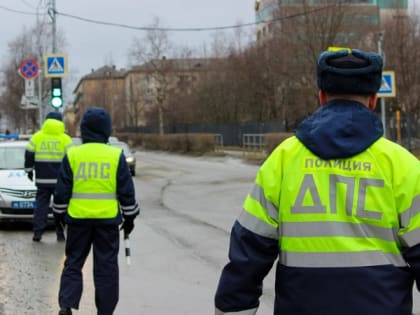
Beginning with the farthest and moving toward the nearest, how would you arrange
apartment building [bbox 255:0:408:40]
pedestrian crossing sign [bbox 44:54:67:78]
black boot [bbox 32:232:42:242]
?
1. apartment building [bbox 255:0:408:40]
2. pedestrian crossing sign [bbox 44:54:67:78]
3. black boot [bbox 32:232:42:242]

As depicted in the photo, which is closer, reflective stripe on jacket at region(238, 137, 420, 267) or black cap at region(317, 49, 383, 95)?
reflective stripe on jacket at region(238, 137, 420, 267)

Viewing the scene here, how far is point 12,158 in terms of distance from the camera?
12.7m

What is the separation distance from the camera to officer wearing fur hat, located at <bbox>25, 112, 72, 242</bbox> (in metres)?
9.48

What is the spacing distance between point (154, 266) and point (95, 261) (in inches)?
106

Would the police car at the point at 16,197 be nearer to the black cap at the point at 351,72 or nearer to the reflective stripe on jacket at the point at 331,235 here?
the reflective stripe on jacket at the point at 331,235

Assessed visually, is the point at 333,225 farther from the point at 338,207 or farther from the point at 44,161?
the point at 44,161

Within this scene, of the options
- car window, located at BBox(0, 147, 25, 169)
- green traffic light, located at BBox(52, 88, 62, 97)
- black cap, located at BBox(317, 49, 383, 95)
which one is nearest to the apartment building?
green traffic light, located at BBox(52, 88, 62, 97)

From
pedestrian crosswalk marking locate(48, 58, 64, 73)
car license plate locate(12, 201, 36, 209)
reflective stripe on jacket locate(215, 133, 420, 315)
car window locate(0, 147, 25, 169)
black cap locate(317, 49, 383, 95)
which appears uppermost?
pedestrian crosswalk marking locate(48, 58, 64, 73)

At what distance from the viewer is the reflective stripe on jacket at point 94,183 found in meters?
5.63

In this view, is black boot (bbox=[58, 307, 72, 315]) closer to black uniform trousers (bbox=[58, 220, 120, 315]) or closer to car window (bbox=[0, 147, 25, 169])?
black uniform trousers (bbox=[58, 220, 120, 315])

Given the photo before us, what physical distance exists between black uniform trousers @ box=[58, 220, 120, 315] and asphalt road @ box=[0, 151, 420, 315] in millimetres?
479

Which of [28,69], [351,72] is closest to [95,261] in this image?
[351,72]

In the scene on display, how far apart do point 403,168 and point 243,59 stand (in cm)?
6070

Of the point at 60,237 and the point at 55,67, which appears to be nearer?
the point at 60,237
